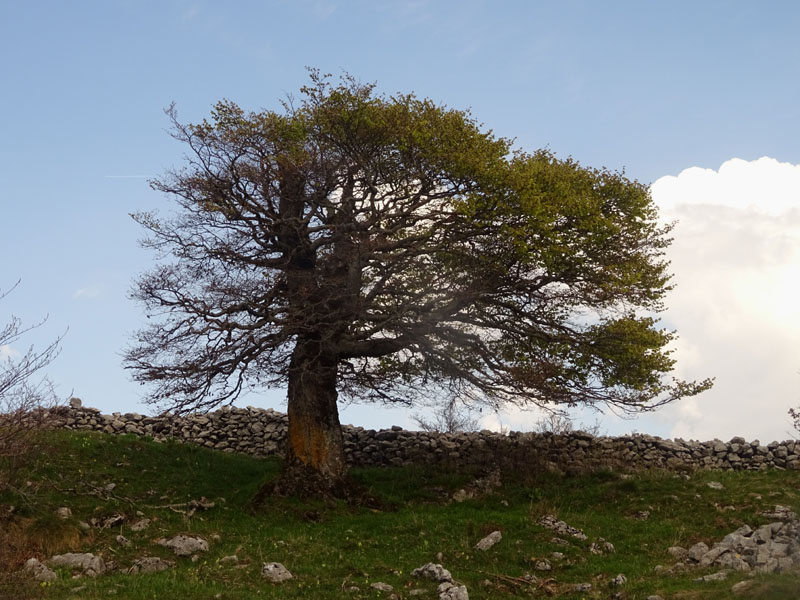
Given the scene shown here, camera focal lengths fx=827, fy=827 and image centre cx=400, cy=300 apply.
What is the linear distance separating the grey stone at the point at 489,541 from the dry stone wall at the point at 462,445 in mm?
7964

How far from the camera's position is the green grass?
55.9ft

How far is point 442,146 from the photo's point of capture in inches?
989

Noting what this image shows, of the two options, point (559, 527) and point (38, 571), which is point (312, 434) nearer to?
point (559, 527)

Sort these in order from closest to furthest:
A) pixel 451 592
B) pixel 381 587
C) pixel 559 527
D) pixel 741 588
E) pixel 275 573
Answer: pixel 741 588 → pixel 451 592 → pixel 381 587 → pixel 275 573 → pixel 559 527

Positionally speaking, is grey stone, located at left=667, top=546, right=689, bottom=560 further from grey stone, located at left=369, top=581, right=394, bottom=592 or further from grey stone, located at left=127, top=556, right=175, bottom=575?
grey stone, located at left=127, top=556, right=175, bottom=575

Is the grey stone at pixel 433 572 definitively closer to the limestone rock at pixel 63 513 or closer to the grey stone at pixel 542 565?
the grey stone at pixel 542 565

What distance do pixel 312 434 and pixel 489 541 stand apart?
752cm

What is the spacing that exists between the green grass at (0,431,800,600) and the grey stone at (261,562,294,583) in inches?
9.1

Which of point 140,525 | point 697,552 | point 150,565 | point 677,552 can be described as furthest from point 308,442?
point 697,552

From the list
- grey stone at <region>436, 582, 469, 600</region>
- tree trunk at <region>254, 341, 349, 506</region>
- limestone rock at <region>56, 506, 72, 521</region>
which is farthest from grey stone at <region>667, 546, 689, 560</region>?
limestone rock at <region>56, 506, 72, 521</region>

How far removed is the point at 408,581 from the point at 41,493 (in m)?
12.8

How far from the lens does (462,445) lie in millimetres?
30984

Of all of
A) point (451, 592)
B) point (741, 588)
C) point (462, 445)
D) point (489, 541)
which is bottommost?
point (451, 592)

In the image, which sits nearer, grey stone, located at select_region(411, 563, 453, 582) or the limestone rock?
grey stone, located at select_region(411, 563, 453, 582)
